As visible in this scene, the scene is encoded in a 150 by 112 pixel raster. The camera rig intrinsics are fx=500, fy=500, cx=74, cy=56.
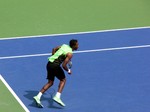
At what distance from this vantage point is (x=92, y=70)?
1377 centimetres

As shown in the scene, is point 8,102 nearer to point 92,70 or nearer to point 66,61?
point 66,61

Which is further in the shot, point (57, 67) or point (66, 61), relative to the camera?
point (57, 67)

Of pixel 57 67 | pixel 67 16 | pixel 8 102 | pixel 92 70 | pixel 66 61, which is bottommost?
pixel 92 70

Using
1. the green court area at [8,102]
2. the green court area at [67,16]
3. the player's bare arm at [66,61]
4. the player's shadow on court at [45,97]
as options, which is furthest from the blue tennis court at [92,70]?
the player's bare arm at [66,61]

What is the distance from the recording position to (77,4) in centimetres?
1819

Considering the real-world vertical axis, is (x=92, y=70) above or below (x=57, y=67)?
below

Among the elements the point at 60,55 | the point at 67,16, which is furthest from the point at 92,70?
the point at 67,16

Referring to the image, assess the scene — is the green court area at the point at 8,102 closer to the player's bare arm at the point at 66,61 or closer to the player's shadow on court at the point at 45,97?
the player's shadow on court at the point at 45,97

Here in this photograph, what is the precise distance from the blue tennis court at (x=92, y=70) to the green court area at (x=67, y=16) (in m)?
0.52

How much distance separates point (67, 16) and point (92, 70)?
4.05 meters

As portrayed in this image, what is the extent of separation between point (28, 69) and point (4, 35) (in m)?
2.47

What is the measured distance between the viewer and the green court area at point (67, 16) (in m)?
16.4

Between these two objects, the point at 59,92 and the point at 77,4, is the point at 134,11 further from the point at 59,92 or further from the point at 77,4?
the point at 59,92

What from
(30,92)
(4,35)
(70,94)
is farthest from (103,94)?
(4,35)
